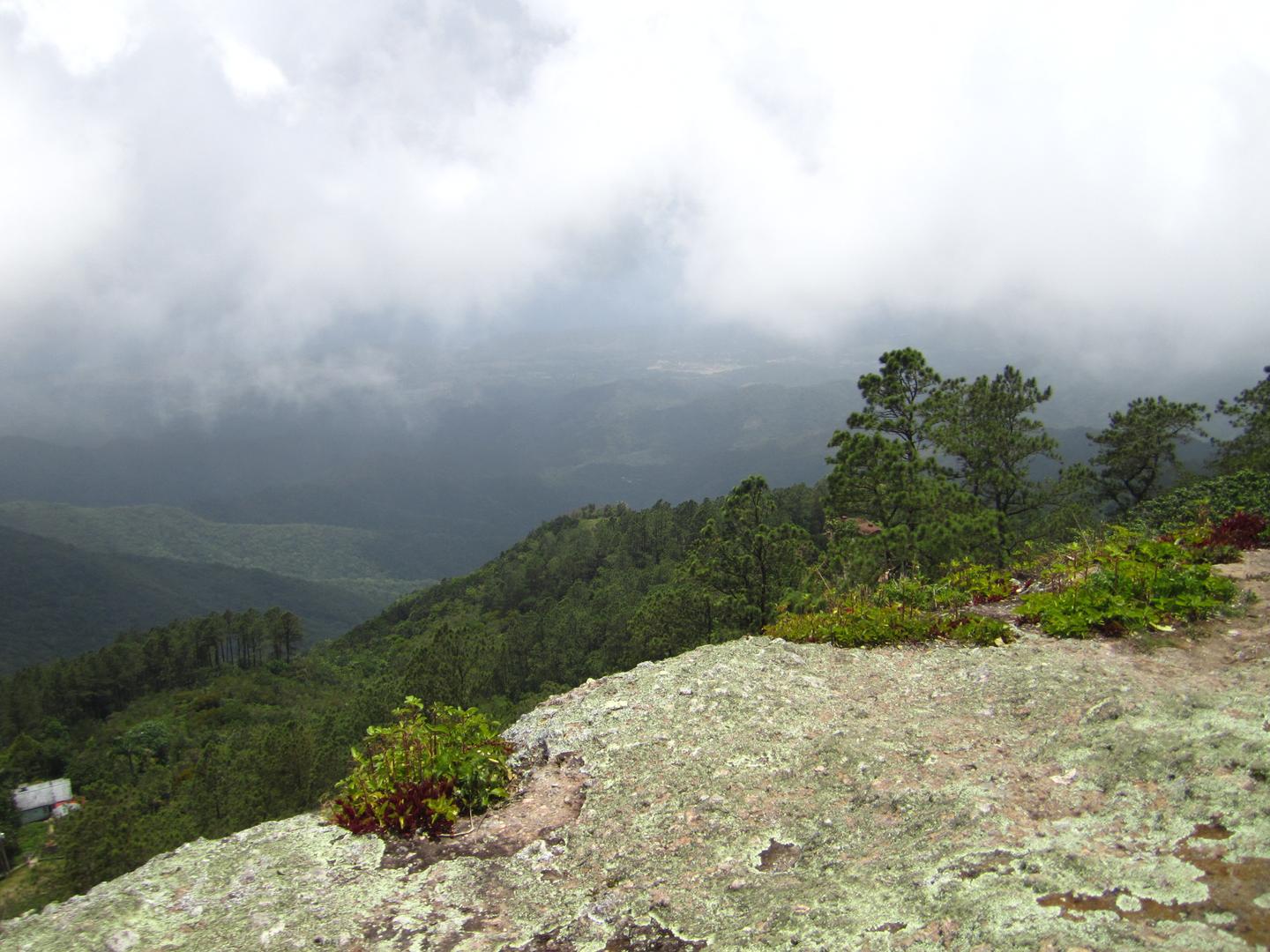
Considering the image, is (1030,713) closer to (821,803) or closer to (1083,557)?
(821,803)

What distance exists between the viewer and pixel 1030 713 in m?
Answer: 6.25

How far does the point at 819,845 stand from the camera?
4676mm

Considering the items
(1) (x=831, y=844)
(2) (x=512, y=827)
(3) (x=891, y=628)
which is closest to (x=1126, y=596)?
(3) (x=891, y=628)

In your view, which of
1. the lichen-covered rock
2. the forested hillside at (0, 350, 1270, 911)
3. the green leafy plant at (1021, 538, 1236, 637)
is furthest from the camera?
the forested hillside at (0, 350, 1270, 911)

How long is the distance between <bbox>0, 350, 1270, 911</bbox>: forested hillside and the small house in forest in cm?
176

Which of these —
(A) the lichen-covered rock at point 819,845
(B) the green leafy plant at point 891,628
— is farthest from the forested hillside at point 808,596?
(A) the lichen-covered rock at point 819,845

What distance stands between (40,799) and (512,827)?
315ft

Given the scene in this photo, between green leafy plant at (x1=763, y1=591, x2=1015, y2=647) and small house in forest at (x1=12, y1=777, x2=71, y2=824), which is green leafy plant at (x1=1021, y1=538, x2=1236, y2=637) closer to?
green leafy plant at (x1=763, y1=591, x2=1015, y2=647)

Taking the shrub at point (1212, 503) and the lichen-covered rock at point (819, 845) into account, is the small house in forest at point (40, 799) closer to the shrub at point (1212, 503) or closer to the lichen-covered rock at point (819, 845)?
the lichen-covered rock at point (819, 845)

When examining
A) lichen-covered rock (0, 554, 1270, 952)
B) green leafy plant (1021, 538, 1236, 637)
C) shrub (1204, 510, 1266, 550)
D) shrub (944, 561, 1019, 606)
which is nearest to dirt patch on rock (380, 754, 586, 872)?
lichen-covered rock (0, 554, 1270, 952)

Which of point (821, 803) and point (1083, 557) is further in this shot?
point (1083, 557)

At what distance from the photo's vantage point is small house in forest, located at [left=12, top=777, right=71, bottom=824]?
7088 cm

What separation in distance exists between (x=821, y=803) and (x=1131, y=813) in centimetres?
191

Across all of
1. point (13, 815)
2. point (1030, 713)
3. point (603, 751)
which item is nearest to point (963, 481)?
point (1030, 713)
